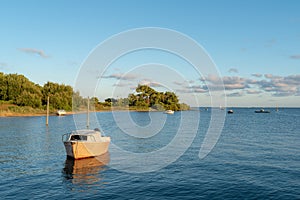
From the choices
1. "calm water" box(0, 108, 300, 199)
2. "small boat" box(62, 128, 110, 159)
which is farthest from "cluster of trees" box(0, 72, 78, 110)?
A: "small boat" box(62, 128, 110, 159)

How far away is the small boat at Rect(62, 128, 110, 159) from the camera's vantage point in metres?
36.6

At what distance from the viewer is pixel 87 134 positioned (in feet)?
126

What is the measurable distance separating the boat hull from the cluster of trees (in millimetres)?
125280

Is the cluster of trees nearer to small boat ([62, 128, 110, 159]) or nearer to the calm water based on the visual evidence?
the calm water

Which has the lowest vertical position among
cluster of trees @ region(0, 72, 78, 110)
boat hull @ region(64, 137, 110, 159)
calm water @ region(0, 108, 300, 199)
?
calm water @ region(0, 108, 300, 199)

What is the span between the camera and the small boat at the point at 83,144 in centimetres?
3656

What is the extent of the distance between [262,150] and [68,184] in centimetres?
3415


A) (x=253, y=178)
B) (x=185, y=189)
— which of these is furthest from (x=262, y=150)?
(x=185, y=189)

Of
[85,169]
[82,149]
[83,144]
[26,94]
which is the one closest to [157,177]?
[85,169]

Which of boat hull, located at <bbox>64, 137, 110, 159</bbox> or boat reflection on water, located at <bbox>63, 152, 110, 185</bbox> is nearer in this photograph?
boat reflection on water, located at <bbox>63, 152, 110, 185</bbox>

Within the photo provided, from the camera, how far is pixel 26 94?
150 meters

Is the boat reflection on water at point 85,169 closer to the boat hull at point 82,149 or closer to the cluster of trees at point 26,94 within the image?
the boat hull at point 82,149

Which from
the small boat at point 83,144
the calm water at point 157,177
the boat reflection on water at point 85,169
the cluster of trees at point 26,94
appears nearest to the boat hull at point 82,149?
the small boat at point 83,144

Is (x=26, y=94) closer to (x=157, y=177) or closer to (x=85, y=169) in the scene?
(x=85, y=169)
